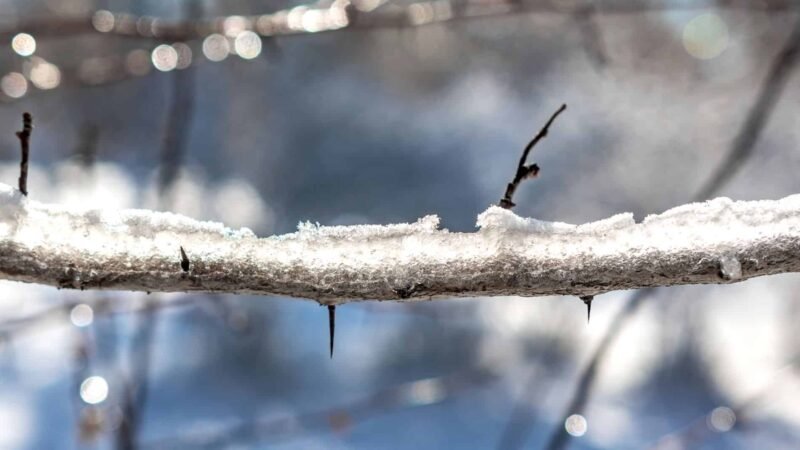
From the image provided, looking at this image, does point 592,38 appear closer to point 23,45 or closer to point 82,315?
point 82,315

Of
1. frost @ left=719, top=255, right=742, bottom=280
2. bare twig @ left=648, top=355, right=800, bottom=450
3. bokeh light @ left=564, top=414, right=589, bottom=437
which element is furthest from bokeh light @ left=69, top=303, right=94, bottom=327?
frost @ left=719, top=255, right=742, bottom=280

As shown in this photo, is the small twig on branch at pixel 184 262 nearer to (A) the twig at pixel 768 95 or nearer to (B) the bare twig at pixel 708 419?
(B) the bare twig at pixel 708 419

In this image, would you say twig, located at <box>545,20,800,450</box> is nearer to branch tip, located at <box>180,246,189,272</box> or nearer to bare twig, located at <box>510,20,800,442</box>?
bare twig, located at <box>510,20,800,442</box>

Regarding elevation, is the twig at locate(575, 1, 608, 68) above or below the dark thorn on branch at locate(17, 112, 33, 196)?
above

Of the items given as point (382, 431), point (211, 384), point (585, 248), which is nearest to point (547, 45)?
point (382, 431)

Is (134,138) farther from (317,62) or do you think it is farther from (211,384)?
(211,384)

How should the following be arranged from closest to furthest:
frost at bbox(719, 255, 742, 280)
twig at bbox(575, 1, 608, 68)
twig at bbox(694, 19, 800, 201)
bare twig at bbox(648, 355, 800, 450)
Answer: frost at bbox(719, 255, 742, 280)
bare twig at bbox(648, 355, 800, 450)
twig at bbox(694, 19, 800, 201)
twig at bbox(575, 1, 608, 68)

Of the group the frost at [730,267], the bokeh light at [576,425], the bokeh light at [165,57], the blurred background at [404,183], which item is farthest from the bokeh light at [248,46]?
the frost at [730,267]

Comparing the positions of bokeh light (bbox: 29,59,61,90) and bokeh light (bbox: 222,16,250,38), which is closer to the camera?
bokeh light (bbox: 222,16,250,38)
